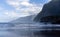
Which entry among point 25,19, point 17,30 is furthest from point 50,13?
point 17,30

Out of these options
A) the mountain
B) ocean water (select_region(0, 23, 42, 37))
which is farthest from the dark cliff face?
ocean water (select_region(0, 23, 42, 37))

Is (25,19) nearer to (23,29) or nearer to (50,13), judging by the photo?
(23,29)

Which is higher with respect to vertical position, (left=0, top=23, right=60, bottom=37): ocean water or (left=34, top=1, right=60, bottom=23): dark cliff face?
(left=34, top=1, right=60, bottom=23): dark cliff face

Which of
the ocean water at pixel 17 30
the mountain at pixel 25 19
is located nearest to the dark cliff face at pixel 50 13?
the mountain at pixel 25 19

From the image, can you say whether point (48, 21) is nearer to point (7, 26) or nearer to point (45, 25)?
point (45, 25)

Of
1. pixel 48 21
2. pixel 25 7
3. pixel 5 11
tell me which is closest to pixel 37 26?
pixel 48 21

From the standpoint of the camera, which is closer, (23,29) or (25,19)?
(25,19)

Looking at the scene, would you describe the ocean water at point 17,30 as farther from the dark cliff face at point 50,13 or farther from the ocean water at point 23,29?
the dark cliff face at point 50,13

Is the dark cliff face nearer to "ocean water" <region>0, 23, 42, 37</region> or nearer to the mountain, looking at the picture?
the mountain
